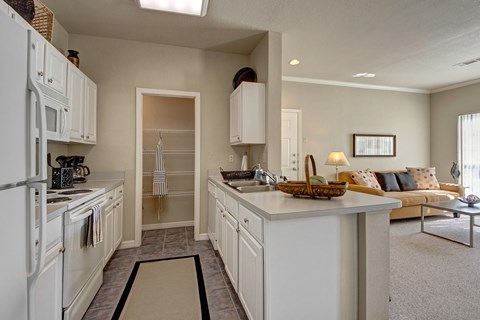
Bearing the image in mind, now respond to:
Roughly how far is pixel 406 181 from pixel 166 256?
4962 millimetres

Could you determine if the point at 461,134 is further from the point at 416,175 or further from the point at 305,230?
the point at 305,230

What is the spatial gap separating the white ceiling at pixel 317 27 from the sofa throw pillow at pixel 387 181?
2.19 meters

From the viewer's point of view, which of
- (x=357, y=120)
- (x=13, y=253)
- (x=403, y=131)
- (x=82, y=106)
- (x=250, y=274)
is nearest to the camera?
(x=13, y=253)

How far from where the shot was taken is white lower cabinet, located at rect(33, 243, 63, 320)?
3.97 feet

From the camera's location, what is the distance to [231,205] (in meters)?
2.07

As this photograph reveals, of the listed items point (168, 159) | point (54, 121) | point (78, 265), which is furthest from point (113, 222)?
point (168, 159)

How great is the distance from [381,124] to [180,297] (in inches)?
220

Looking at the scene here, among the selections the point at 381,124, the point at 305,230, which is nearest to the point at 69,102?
the point at 305,230

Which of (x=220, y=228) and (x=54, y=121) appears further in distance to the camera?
(x=220, y=228)

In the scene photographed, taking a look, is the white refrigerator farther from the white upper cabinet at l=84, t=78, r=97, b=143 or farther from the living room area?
the living room area

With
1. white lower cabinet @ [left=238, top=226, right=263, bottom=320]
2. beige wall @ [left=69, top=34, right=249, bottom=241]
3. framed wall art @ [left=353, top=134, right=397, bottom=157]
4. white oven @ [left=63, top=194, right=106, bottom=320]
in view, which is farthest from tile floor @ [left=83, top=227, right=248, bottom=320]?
framed wall art @ [left=353, top=134, right=397, bottom=157]

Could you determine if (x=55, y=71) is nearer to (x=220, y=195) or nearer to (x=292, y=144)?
(x=220, y=195)

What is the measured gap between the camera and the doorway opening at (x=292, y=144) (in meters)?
4.69

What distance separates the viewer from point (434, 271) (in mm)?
2398
